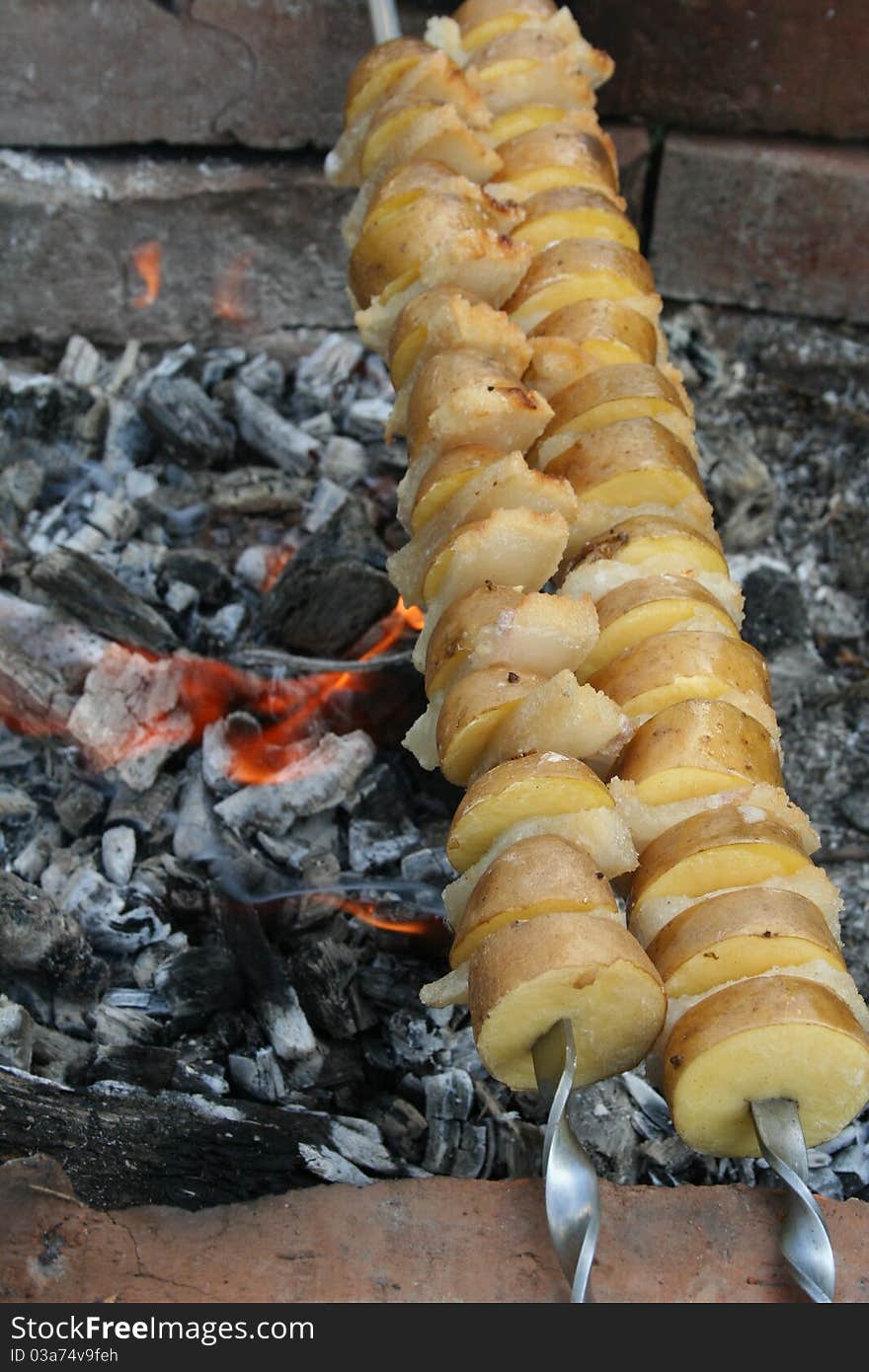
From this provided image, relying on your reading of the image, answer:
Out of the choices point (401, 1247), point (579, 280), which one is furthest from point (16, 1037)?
point (579, 280)

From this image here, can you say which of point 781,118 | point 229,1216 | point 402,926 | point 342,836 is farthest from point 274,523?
point 229,1216

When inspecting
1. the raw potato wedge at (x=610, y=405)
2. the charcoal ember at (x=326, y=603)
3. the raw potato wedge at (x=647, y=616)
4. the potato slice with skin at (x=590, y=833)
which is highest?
the raw potato wedge at (x=610, y=405)

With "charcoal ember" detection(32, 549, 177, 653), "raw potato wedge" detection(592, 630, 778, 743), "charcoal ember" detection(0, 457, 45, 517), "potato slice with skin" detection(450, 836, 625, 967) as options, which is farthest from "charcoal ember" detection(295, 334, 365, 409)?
"potato slice with skin" detection(450, 836, 625, 967)

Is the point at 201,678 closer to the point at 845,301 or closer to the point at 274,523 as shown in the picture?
the point at 274,523

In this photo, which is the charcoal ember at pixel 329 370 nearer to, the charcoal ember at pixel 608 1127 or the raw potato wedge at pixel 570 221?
the raw potato wedge at pixel 570 221

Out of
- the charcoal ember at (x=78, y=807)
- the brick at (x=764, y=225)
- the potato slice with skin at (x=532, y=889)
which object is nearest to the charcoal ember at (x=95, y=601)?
the charcoal ember at (x=78, y=807)

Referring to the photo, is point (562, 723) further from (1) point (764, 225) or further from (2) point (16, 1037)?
(1) point (764, 225)
